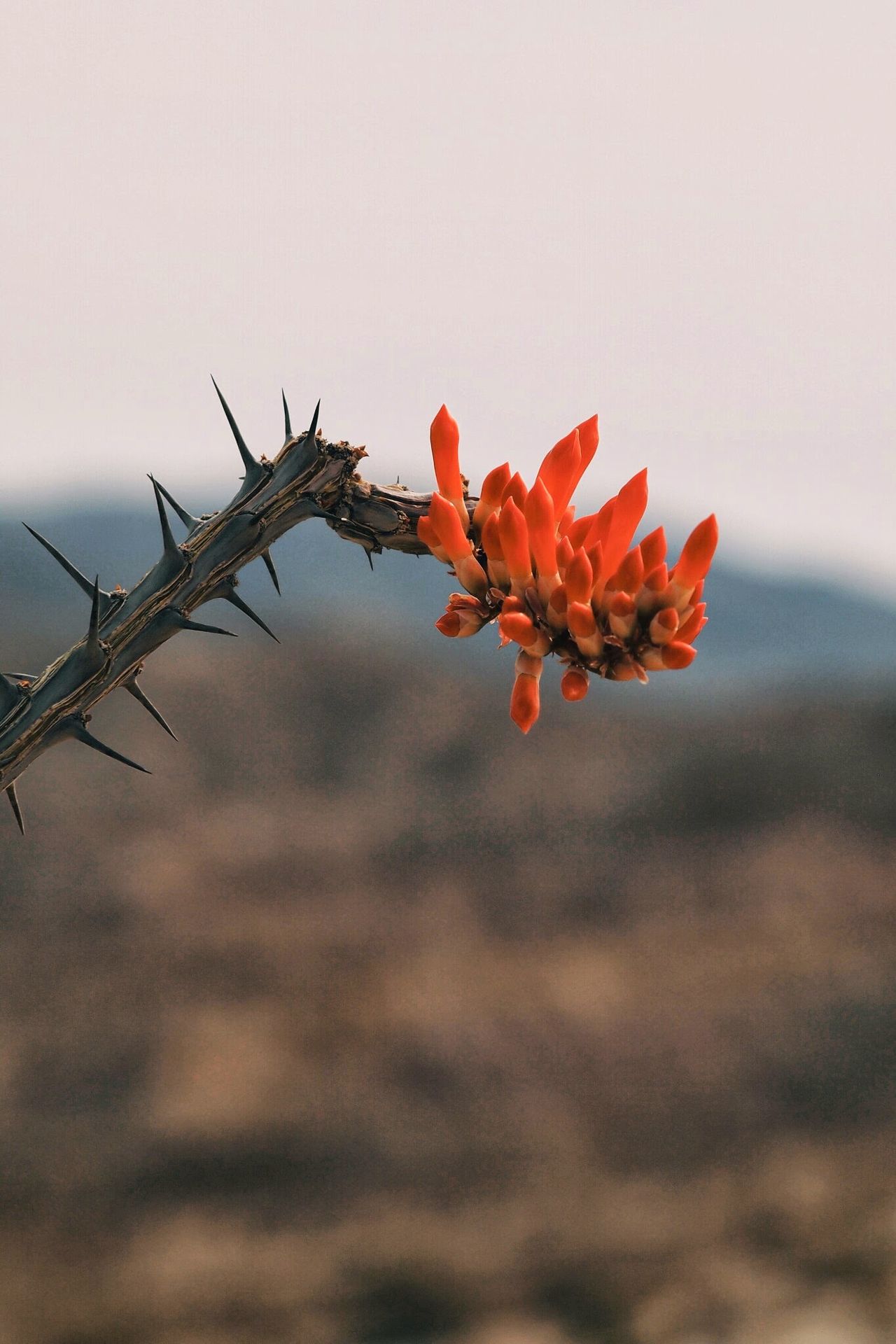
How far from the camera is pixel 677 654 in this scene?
2.29 feet

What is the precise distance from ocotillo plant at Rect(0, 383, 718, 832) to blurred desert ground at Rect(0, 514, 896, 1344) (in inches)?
154

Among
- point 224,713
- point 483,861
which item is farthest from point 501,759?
point 224,713

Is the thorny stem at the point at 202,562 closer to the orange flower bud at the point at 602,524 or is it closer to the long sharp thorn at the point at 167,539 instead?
the long sharp thorn at the point at 167,539

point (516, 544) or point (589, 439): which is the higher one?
point (589, 439)

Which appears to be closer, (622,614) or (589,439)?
(622,614)

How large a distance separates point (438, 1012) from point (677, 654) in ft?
16.5

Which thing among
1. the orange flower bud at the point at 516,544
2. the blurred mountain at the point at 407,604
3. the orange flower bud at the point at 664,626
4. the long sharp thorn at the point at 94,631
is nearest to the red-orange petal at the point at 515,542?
the orange flower bud at the point at 516,544

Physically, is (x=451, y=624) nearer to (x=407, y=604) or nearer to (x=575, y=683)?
(x=575, y=683)

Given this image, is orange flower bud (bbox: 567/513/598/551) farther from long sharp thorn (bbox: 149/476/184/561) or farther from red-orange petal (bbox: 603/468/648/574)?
long sharp thorn (bbox: 149/476/184/561)

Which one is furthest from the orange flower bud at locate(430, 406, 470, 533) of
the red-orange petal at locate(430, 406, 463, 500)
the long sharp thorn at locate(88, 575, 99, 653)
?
the long sharp thorn at locate(88, 575, 99, 653)

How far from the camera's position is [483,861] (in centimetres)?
614

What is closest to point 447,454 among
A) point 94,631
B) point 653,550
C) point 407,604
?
point 653,550

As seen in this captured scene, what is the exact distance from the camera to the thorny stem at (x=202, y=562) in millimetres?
870

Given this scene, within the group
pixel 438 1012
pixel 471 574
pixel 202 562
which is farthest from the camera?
pixel 438 1012
